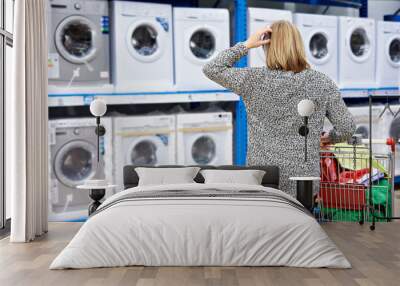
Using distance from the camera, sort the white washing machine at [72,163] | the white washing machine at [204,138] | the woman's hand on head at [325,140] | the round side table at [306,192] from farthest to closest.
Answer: the white washing machine at [204,138] → the white washing machine at [72,163] → the woman's hand on head at [325,140] → the round side table at [306,192]

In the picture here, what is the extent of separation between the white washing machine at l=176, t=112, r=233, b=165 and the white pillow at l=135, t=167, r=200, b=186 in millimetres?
1835

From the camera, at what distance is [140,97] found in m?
6.33

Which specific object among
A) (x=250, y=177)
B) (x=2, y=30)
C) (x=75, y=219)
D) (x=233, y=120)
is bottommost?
(x=75, y=219)

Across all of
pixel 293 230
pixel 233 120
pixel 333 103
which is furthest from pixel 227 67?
pixel 233 120

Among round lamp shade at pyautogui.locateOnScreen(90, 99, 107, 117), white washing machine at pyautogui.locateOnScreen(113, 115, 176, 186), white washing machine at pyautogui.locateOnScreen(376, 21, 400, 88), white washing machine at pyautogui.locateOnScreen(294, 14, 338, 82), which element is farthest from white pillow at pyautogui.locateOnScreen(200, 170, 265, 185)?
white washing machine at pyautogui.locateOnScreen(376, 21, 400, 88)

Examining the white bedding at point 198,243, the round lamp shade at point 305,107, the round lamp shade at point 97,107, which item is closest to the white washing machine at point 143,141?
the round lamp shade at point 97,107

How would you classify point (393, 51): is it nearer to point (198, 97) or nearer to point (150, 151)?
point (198, 97)

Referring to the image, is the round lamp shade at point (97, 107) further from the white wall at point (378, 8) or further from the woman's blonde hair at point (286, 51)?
the white wall at point (378, 8)

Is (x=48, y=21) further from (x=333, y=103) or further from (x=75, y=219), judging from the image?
(x=333, y=103)

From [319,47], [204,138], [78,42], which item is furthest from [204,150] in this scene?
[319,47]

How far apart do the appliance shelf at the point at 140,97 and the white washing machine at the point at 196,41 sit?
0.25 ft

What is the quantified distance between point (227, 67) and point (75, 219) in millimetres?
2250

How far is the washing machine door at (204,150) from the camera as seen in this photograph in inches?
259

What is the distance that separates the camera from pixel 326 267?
3338mm
